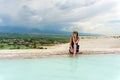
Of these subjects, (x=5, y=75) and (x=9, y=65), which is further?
(x=9, y=65)

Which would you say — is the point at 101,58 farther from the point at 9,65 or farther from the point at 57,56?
the point at 9,65

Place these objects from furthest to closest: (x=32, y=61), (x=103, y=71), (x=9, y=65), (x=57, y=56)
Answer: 1. (x=57, y=56)
2. (x=32, y=61)
3. (x=9, y=65)
4. (x=103, y=71)

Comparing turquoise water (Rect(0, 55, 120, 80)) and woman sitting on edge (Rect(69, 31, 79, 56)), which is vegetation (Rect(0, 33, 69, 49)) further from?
turquoise water (Rect(0, 55, 120, 80))

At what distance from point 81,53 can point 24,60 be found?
302cm

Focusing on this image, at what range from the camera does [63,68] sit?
9688mm

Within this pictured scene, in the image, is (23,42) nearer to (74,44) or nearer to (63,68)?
(74,44)

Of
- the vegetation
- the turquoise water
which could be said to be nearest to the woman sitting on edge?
the turquoise water

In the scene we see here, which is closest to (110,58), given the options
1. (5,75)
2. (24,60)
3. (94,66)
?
(94,66)

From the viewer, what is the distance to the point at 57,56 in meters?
12.0

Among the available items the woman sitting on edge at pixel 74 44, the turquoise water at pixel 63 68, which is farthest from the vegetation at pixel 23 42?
the turquoise water at pixel 63 68

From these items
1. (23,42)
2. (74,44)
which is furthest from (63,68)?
(23,42)

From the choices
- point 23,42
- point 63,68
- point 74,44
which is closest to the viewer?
point 63,68

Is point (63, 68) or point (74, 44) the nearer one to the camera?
point (63, 68)

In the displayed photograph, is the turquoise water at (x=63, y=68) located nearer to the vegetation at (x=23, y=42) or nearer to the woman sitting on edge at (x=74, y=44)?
the woman sitting on edge at (x=74, y=44)
